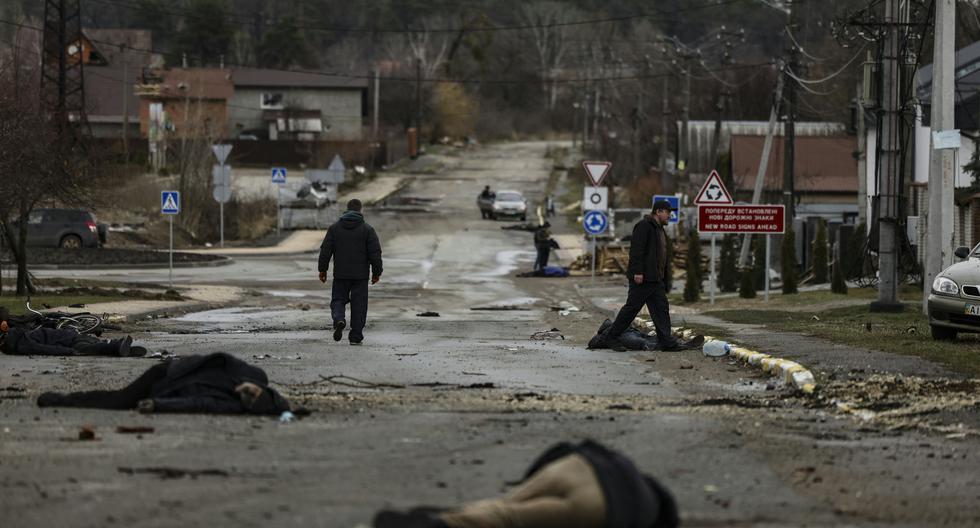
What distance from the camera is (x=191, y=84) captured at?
336 ft

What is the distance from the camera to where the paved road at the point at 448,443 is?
7.65m

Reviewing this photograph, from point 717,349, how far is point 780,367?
2728mm

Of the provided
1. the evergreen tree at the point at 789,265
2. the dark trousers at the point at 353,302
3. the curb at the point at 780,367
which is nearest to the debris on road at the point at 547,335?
the dark trousers at the point at 353,302

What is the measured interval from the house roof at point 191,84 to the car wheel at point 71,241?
42.4 metres

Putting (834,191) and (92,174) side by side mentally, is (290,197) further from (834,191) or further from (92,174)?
(92,174)

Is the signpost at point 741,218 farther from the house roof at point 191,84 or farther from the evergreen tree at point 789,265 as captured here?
the house roof at point 191,84

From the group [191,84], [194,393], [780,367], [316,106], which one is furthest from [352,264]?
[316,106]

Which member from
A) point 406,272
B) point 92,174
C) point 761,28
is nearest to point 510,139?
point 761,28

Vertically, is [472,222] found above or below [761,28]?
below

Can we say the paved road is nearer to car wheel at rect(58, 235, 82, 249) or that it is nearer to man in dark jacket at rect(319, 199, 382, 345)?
man in dark jacket at rect(319, 199, 382, 345)

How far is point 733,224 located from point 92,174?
15207mm

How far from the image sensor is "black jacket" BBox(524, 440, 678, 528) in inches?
256

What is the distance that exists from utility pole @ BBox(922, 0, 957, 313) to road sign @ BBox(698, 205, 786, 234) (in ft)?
20.7

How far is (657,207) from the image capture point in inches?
728
